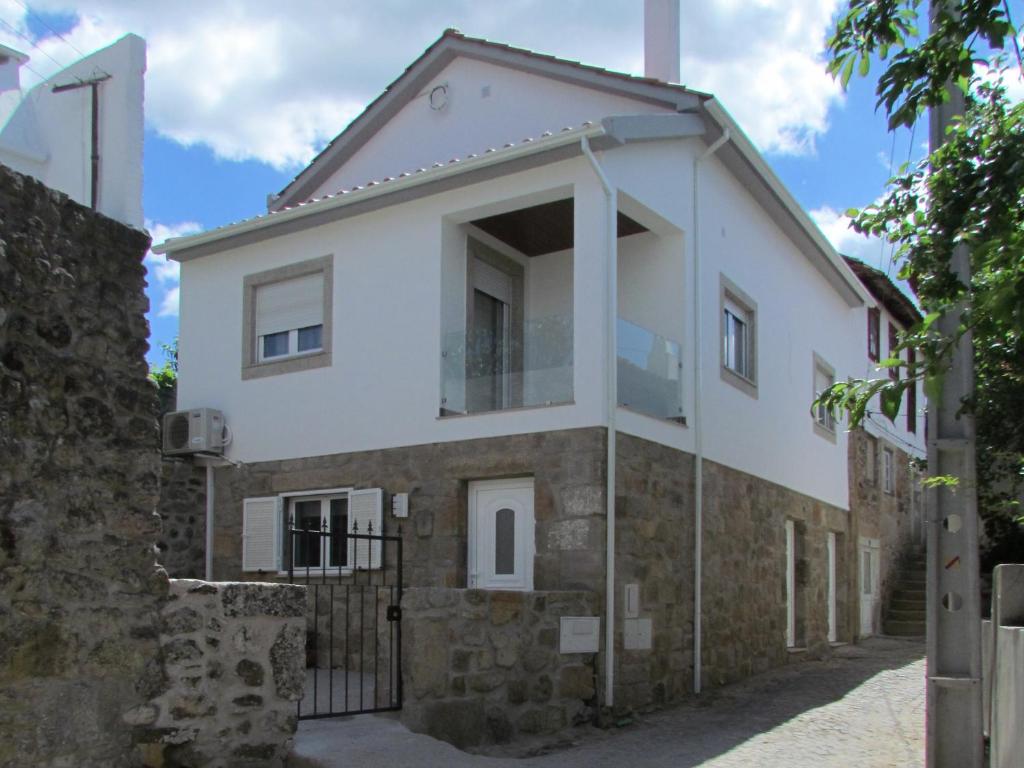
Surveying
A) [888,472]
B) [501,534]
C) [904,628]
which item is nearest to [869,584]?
[904,628]

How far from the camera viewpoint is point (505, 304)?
12539mm

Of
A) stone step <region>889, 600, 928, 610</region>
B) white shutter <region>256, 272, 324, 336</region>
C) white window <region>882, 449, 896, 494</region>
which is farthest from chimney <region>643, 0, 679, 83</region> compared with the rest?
stone step <region>889, 600, 928, 610</region>

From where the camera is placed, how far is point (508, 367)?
10883 mm

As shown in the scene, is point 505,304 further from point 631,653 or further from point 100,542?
point 100,542

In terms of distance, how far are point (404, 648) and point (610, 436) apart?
3.06 m

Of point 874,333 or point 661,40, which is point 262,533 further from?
point 874,333

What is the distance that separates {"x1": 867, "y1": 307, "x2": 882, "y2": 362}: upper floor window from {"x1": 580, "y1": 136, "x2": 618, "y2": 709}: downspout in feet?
40.0

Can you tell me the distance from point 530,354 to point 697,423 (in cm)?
228

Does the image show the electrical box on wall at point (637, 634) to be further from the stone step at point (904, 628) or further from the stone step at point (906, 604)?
the stone step at point (906, 604)

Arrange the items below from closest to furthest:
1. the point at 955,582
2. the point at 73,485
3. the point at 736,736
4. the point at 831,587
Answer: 1. the point at 73,485
2. the point at 955,582
3. the point at 736,736
4. the point at 831,587

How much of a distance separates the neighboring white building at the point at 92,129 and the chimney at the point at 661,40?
9.21m

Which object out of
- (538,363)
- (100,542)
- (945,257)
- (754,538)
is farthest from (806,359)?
(100,542)

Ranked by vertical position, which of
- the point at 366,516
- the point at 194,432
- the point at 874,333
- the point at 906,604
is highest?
the point at 874,333

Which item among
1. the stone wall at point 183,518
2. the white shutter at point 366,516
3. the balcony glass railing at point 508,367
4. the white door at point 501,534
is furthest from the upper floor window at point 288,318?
the white door at point 501,534
